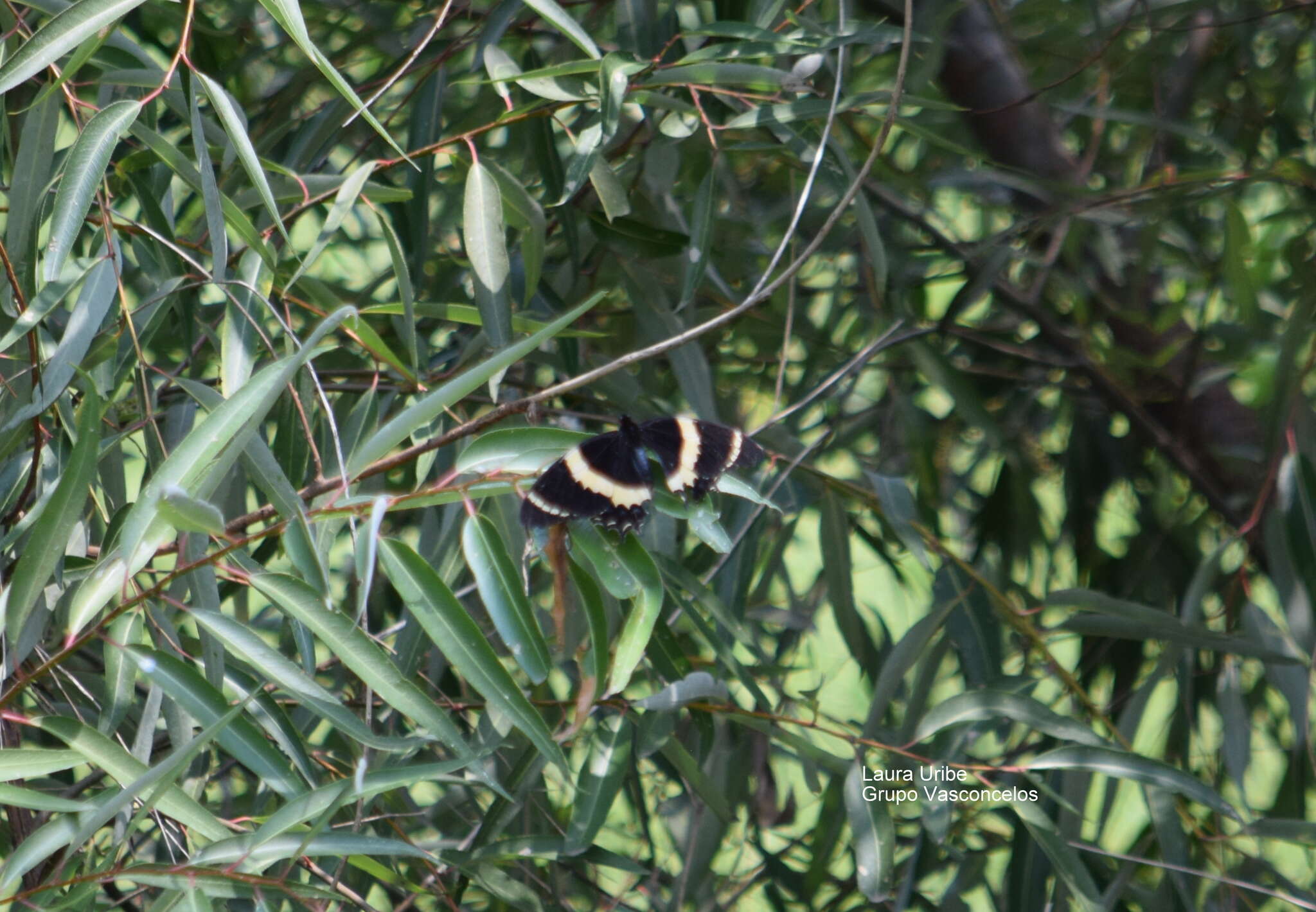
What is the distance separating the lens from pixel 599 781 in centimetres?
101

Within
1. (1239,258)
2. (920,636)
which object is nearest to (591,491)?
(920,636)

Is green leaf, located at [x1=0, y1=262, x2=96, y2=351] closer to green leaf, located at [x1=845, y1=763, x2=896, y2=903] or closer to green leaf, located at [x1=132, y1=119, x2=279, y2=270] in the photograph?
green leaf, located at [x1=132, y1=119, x2=279, y2=270]

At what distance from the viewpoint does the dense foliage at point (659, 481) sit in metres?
0.72

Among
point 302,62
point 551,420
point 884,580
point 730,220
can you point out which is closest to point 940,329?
point 730,220

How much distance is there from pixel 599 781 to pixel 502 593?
1.25 ft

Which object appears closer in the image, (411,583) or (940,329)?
(411,583)

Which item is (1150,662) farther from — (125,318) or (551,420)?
(125,318)

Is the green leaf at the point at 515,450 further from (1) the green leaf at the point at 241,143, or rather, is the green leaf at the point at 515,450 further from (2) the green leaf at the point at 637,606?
(1) the green leaf at the point at 241,143

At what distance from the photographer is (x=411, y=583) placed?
686 millimetres

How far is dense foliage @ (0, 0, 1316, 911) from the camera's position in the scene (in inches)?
28.3

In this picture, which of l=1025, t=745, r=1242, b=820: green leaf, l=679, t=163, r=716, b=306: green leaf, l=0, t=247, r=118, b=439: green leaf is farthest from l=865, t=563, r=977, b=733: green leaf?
l=0, t=247, r=118, b=439: green leaf

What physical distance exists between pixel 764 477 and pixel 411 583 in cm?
52

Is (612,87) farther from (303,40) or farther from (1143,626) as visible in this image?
(1143,626)

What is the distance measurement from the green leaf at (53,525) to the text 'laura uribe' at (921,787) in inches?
24.6
